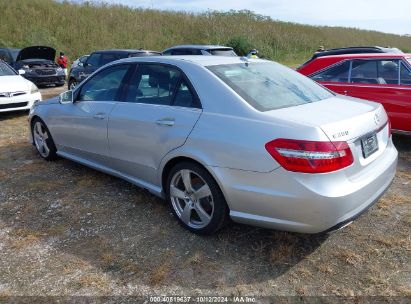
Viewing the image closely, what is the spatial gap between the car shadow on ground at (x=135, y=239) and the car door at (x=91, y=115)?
1.55 ft

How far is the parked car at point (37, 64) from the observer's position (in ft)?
45.3

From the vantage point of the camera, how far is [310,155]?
2672 mm

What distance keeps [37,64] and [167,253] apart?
514 inches

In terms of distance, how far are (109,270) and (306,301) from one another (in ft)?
4.88

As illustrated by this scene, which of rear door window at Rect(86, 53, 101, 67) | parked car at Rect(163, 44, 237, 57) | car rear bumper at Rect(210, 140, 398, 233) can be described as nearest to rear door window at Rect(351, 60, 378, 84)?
car rear bumper at Rect(210, 140, 398, 233)

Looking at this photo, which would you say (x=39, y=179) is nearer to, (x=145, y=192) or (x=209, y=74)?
(x=145, y=192)

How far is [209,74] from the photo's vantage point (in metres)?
3.40

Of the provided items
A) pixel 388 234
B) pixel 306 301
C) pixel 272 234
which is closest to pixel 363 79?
pixel 388 234

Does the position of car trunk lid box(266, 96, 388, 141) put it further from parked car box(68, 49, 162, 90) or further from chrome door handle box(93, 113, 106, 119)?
parked car box(68, 49, 162, 90)

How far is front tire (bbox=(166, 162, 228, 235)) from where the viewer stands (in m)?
3.23

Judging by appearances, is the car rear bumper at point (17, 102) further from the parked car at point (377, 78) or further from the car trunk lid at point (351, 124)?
the car trunk lid at point (351, 124)

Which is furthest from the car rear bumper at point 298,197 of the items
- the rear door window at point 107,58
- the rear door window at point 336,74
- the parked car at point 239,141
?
the rear door window at point 107,58

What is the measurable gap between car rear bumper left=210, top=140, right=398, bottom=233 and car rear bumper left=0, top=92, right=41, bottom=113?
22.9 ft

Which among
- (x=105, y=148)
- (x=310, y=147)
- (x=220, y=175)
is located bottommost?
(x=105, y=148)
